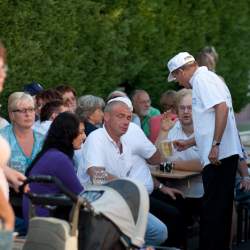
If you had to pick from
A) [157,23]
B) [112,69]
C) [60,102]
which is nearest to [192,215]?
[60,102]

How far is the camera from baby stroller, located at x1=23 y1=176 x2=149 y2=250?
6.20 metres

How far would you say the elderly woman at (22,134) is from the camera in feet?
28.6

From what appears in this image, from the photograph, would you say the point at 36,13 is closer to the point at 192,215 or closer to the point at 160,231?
the point at 192,215

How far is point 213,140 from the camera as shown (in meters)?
9.00

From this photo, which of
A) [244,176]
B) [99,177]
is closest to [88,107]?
[244,176]

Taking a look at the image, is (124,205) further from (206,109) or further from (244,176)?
(244,176)

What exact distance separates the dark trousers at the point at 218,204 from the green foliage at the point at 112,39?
2922mm

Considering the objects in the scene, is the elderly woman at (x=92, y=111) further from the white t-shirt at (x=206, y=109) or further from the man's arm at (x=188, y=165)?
the white t-shirt at (x=206, y=109)

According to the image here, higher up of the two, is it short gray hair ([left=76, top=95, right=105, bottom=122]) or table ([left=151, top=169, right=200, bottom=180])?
short gray hair ([left=76, top=95, right=105, bottom=122])

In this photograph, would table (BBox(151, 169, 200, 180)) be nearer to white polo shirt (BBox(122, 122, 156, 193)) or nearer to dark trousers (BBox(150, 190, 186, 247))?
dark trousers (BBox(150, 190, 186, 247))

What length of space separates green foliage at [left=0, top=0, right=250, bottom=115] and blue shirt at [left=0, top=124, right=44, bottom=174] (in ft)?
6.79

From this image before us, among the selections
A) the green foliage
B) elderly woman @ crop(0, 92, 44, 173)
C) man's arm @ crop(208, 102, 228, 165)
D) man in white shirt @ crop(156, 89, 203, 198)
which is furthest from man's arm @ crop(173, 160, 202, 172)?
the green foliage

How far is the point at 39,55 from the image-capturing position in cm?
1139

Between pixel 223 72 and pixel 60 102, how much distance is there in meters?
6.85
